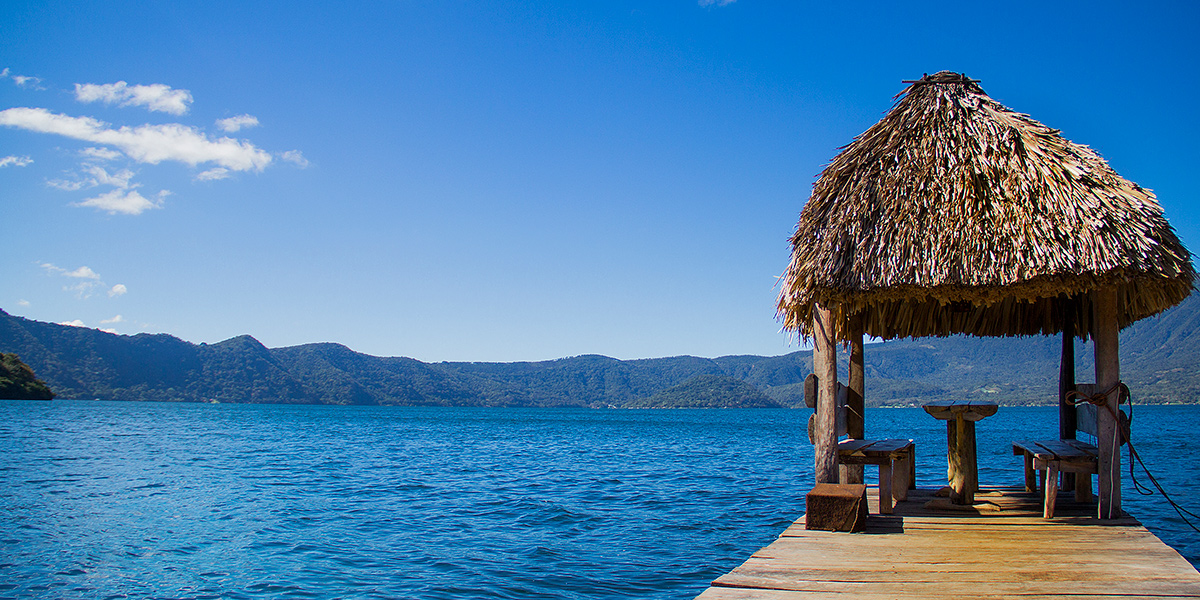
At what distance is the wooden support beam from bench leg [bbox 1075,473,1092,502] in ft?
7.45

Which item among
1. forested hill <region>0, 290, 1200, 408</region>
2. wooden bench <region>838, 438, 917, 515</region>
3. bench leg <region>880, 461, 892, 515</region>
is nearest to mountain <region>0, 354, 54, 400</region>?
forested hill <region>0, 290, 1200, 408</region>

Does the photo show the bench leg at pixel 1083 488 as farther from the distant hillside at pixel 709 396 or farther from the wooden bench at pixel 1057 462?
the distant hillside at pixel 709 396

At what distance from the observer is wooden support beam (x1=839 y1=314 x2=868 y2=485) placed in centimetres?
695

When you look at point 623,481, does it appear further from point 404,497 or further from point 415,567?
point 415,567

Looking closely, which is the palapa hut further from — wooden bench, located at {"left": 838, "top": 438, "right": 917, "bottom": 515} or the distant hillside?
the distant hillside

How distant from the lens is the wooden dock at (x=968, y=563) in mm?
4406

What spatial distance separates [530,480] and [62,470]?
1408 centimetres

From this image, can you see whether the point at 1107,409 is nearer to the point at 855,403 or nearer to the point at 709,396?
the point at 855,403

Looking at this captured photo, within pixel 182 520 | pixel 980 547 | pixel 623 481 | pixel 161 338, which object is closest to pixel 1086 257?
pixel 980 547

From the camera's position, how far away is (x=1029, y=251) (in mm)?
6320

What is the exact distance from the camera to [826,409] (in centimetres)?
675

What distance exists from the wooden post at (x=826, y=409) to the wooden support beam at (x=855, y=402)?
0.81 feet

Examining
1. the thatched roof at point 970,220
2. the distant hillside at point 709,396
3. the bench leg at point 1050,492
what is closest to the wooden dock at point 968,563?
the bench leg at point 1050,492

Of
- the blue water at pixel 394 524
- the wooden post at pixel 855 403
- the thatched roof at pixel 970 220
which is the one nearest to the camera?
the thatched roof at pixel 970 220
